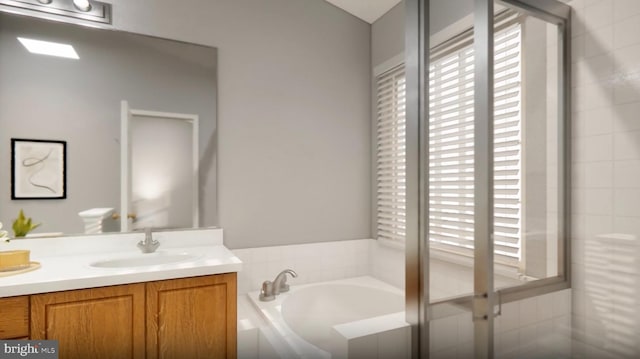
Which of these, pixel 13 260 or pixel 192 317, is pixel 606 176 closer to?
pixel 192 317

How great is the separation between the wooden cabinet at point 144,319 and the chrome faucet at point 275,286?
47 cm

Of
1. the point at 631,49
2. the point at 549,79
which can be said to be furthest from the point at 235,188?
the point at 631,49

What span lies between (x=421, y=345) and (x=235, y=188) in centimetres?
150

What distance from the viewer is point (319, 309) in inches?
94.8

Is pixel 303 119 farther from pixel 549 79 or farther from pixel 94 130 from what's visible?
pixel 549 79

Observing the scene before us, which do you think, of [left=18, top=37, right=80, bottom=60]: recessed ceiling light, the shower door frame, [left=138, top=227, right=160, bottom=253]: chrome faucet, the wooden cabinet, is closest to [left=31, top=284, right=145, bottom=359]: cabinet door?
the wooden cabinet

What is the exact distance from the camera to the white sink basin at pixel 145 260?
1815 millimetres

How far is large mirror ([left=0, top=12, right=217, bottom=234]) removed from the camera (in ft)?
5.90

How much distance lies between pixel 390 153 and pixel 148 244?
1.72 m

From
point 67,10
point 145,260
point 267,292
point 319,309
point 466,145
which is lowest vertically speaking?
point 319,309

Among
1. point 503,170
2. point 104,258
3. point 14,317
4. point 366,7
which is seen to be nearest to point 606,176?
point 503,170

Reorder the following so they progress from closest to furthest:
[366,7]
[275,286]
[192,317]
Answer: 1. [192,317]
2. [275,286]
3. [366,7]

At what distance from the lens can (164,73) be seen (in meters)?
2.14

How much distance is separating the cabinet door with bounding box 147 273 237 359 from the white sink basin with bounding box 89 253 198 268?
27 cm
